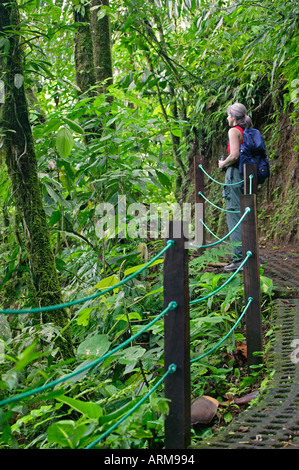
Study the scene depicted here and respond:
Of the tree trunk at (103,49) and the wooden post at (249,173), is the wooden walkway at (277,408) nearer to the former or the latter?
the wooden post at (249,173)

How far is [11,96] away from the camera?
344 cm

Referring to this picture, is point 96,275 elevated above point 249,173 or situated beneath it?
situated beneath

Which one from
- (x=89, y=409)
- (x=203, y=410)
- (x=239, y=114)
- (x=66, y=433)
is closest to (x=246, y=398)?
(x=203, y=410)

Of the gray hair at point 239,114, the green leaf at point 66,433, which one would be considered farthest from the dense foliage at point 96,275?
the gray hair at point 239,114

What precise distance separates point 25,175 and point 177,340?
1.84 metres

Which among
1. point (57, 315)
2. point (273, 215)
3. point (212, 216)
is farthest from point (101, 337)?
point (212, 216)

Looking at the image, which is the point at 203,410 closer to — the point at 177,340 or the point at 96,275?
the point at 177,340

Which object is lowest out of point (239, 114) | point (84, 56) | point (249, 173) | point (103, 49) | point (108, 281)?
point (108, 281)

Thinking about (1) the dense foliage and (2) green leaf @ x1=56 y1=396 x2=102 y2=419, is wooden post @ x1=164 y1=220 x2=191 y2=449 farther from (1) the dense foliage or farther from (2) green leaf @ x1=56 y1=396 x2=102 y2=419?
(2) green leaf @ x1=56 y1=396 x2=102 y2=419

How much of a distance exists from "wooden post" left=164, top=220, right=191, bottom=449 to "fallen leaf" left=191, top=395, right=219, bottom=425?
0.72m

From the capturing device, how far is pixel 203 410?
2883 mm

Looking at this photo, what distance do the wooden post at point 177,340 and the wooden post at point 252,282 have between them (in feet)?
4.75

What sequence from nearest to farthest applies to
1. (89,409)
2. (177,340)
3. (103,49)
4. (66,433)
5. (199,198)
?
1. (66,433)
2. (89,409)
3. (177,340)
4. (199,198)
5. (103,49)

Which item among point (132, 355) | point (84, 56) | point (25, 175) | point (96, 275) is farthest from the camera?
point (84, 56)
